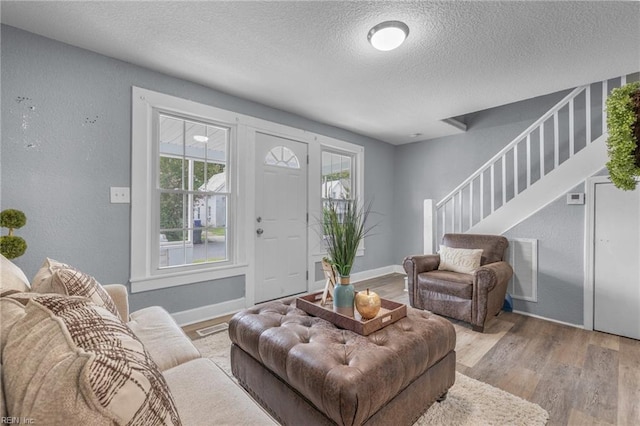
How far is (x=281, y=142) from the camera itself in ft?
11.9

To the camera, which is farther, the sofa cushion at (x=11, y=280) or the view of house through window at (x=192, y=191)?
the view of house through window at (x=192, y=191)

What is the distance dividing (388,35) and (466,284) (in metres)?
2.26

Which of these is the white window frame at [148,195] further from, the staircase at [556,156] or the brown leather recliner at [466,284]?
the staircase at [556,156]

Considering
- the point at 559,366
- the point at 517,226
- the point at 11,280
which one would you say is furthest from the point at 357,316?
the point at 517,226

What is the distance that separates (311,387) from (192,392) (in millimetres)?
456

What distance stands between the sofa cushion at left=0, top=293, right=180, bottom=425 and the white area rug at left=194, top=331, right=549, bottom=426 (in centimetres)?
154

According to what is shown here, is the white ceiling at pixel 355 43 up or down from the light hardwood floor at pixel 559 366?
up

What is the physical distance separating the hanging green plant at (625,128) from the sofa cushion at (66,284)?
172 centimetres

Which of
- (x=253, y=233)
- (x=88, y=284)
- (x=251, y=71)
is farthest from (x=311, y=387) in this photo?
(x=251, y=71)

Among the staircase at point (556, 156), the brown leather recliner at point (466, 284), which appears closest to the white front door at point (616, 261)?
the staircase at point (556, 156)

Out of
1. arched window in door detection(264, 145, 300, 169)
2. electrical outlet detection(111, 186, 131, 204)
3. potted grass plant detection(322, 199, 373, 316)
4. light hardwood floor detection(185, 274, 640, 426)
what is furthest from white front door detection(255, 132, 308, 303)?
potted grass plant detection(322, 199, 373, 316)

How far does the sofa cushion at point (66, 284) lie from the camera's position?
1104 mm

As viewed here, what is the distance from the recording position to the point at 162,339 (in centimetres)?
146

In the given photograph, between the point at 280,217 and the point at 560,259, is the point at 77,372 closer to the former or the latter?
the point at 280,217
